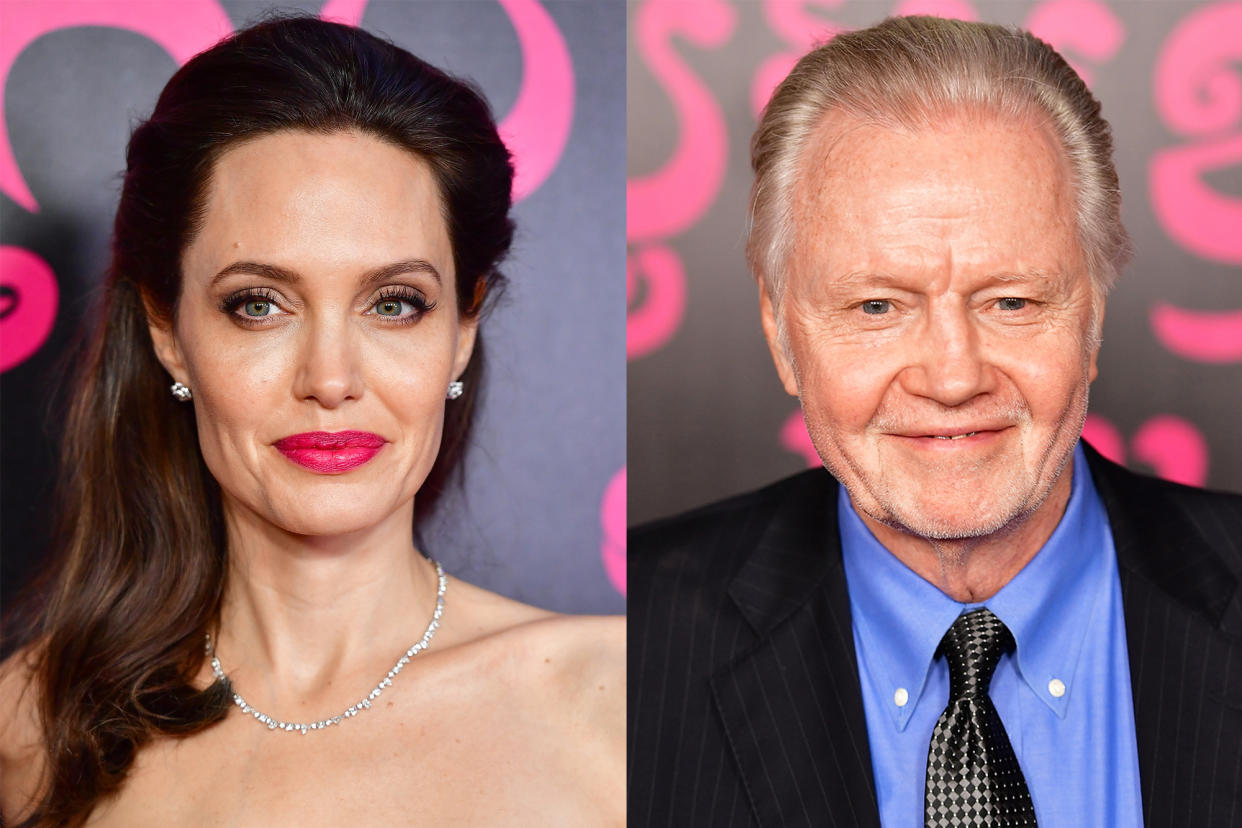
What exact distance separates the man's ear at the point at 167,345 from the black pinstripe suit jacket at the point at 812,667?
3.56ft

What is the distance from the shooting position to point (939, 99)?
2412mm

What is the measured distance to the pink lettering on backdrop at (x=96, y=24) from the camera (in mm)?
2934

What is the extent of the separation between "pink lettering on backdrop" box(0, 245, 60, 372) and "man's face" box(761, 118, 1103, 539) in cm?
181

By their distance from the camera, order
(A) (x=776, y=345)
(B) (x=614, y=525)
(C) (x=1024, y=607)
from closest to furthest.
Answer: (C) (x=1024, y=607) < (A) (x=776, y=345) < (B) (x=614, y=525)

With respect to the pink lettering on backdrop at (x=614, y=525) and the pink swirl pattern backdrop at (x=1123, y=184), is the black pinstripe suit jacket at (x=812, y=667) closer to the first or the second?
the pink lettering on backdrop at (x=614, y=525)

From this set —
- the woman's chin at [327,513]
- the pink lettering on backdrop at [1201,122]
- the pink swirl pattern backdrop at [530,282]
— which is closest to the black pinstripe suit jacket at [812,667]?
the pink swirl pattern backdrop at [530,282]

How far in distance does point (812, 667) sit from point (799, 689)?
0.05 metres

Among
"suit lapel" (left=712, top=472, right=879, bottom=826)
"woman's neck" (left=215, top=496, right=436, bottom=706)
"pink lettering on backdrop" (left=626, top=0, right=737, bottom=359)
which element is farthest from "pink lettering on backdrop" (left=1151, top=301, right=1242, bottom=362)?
"woman's neck" (left=215, top=496, right=436, bottom=706)

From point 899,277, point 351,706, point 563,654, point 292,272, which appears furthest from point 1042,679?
point 292,272

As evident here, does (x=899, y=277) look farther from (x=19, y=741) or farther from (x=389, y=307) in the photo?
(x=19, y=741)

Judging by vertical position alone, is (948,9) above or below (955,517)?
above

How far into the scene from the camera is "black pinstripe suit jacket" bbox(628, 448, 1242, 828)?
229 centimetres

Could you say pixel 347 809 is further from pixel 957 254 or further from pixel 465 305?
pixel 957 254

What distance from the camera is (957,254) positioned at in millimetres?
2320
